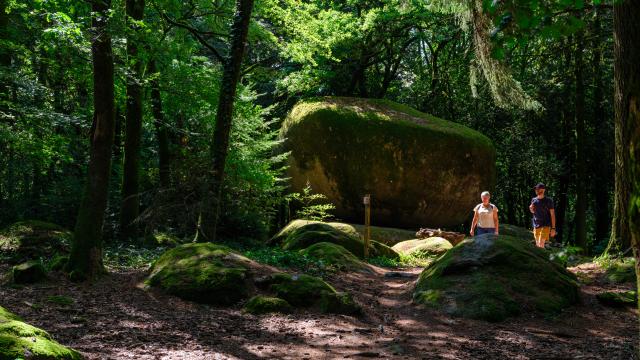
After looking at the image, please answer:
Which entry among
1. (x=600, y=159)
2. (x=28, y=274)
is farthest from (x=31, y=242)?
(x=600, y=159)

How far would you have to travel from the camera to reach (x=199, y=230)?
10.6 meters

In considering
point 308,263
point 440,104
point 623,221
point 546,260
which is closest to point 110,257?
point 308,263

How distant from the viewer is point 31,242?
9344 millimetres

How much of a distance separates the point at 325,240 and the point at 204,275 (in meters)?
5.60

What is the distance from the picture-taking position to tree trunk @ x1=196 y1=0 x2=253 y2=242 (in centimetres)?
1045

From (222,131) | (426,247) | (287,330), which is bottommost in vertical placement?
(287,330)

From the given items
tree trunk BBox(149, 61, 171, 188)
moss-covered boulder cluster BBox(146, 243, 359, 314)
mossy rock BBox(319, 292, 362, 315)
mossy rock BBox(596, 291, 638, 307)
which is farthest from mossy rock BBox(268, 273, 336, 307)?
tree trunk BBox(149, 61, 171, 188)

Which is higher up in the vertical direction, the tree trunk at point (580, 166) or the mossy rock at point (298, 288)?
the tree trunk at point (580, 166)

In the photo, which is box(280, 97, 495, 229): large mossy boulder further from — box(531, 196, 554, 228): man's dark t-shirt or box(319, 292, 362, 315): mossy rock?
box(319, 292, 362, 315): mossy rock

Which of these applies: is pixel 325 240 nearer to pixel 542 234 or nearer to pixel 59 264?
pixel 542 234

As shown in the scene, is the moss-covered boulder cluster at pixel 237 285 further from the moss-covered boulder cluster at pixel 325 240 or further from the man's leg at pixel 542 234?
the man's leg at pixel 542 234

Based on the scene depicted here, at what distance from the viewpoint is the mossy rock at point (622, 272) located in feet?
27.3

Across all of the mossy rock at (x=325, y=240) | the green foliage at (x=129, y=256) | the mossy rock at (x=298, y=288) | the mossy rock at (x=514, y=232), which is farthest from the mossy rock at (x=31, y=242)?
the mossy rock at (x=514, y=232)

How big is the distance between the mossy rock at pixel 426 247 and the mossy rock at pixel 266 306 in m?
7.92
